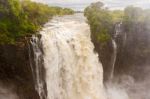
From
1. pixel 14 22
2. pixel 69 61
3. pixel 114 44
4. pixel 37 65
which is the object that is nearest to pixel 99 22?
pixel 114 44

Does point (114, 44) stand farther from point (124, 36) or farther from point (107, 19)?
point (107, 19)

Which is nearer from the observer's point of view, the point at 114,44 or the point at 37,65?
the point at 37,65

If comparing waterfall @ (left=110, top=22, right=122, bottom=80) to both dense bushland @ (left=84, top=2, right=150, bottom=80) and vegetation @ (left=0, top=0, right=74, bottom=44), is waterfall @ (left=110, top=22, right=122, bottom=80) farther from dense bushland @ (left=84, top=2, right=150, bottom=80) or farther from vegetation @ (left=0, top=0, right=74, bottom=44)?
vegetation @ (left=0, top=0, right=74, bottom=44)

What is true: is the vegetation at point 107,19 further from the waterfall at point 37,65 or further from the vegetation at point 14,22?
the waterfall at point 37,65

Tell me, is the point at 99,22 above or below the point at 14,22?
below

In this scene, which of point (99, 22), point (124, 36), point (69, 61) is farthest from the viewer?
point (124, 36)

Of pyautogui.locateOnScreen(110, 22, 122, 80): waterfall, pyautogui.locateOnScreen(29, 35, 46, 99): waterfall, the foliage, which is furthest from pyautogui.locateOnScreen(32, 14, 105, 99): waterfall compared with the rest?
pyautogui.locateOnScreen(110, 22, 122, 80): waterfall

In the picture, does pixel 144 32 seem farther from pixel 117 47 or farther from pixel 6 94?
pixel 6 94
